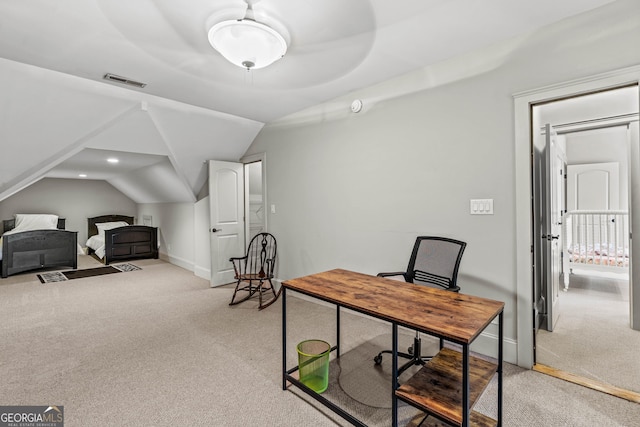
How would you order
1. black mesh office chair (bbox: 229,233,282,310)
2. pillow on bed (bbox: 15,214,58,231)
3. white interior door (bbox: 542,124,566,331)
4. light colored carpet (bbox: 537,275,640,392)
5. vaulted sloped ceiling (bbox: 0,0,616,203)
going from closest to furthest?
vaulted sloped ceiling (bbox: 0,0,616,203), light colored carpet (bbox: 537,275,640,392), white interior door (bbox: 542,124,566,331), black mesh office chair (bbox: 229,233,282,310), pillow on bed (bbox: 15,214,58,231)

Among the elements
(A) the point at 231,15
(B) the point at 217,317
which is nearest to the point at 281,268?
(B) the point at 217,317

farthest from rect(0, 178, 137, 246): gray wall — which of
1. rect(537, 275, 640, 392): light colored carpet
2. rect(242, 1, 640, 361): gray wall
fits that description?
rect(537, 275, 640, 392): light colored carpet

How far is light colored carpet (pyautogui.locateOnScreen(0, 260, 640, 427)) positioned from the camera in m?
1.79

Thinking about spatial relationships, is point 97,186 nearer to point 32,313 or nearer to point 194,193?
point 194,193

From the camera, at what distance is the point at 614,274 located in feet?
15.2

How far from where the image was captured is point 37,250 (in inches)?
214

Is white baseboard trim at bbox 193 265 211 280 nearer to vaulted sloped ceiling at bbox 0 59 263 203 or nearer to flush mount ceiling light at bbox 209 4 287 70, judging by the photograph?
vaulted sloped ceiling at bbox 0 59 263 203

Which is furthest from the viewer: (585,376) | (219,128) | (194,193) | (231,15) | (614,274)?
(194,193)

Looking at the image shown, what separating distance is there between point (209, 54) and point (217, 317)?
2.60 metres

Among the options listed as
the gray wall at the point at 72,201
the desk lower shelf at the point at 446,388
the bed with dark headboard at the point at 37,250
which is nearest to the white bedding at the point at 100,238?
the gray wall at the point at 72,201

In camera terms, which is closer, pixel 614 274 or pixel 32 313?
pixel 32 313

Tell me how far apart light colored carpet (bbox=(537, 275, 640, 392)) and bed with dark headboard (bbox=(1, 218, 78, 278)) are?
7305mm

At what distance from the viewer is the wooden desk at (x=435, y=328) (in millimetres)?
1308

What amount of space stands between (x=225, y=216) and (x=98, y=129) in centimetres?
189
